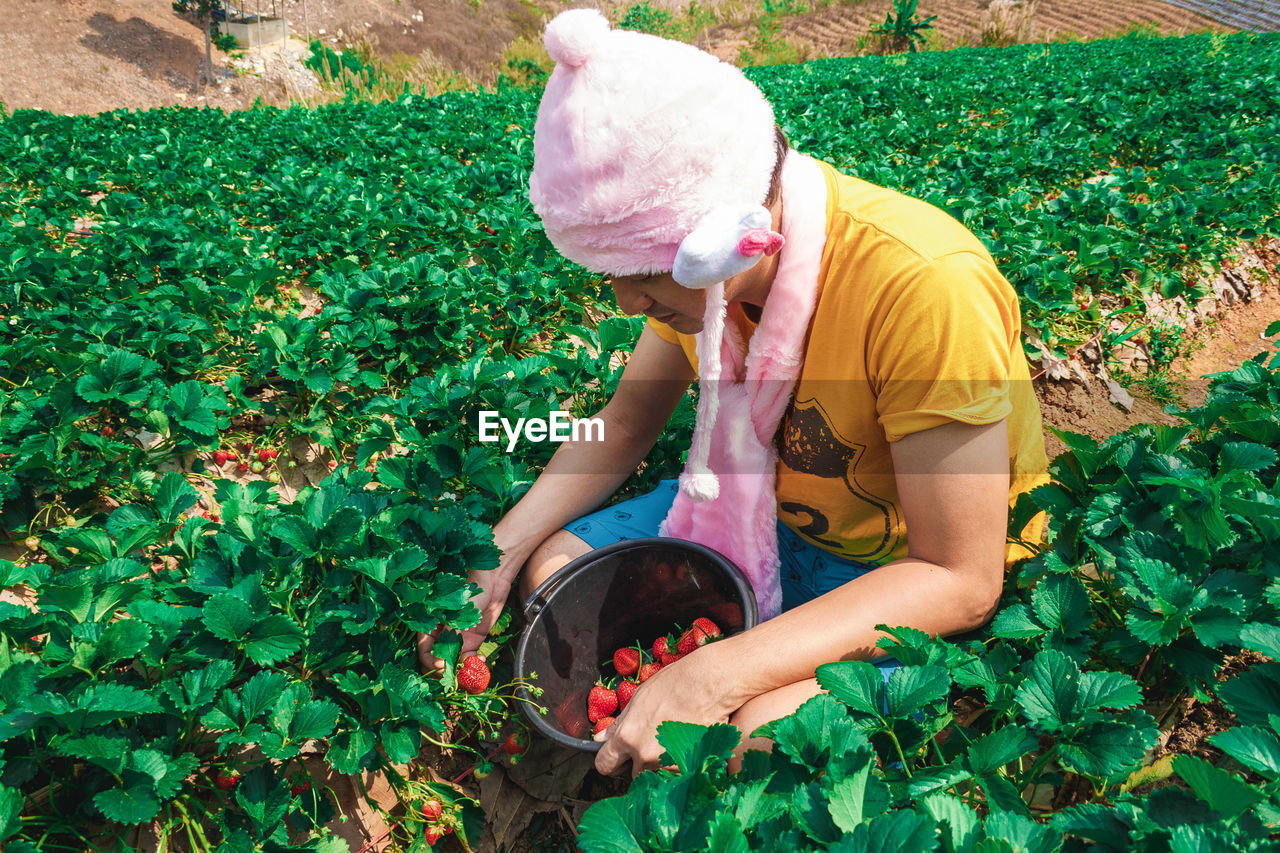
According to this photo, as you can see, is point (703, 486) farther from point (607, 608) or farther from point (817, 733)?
point (817, 733)

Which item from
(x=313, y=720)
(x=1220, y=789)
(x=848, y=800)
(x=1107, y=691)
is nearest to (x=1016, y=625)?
(x=1107, y=691)

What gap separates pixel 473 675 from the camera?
1.71 m

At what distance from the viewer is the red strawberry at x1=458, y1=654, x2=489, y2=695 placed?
1.70 m

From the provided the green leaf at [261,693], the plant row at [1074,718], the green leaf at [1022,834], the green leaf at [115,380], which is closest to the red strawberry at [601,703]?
the plant row at [1074,718]

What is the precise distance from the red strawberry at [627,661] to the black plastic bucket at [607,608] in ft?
0.23

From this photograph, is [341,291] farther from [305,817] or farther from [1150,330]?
[1150,330]

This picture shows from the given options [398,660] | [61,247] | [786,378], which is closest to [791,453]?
[786,378]

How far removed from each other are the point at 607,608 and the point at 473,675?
0.39 meters

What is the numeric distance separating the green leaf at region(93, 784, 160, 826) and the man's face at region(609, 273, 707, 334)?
123 cm

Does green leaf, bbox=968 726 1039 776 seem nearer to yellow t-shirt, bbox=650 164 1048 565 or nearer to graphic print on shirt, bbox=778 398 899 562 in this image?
yellow t-shirt, bbox=650 164 1048 565

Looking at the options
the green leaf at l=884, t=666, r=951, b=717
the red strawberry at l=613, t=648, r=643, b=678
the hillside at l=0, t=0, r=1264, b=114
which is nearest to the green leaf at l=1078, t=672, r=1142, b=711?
the green leaf at l=884, t=666, r=951, b=717

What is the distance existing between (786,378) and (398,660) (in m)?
1.10

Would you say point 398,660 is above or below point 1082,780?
below

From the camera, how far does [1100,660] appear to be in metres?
1.45
